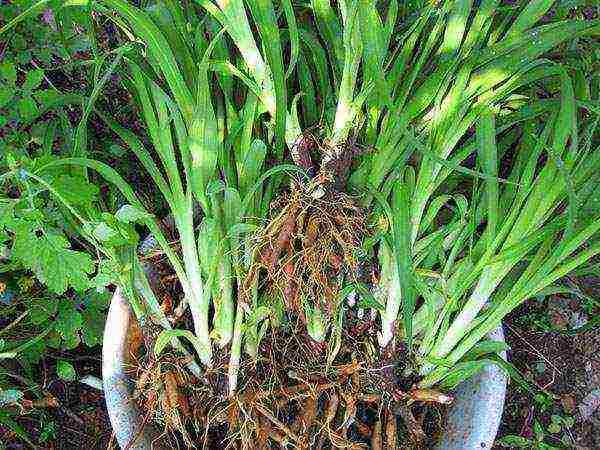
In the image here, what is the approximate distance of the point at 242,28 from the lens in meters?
0.87

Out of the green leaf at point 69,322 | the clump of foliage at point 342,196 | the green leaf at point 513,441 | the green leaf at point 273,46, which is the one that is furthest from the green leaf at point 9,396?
the green leaf at point 513,441

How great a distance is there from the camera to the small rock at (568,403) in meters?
1.35

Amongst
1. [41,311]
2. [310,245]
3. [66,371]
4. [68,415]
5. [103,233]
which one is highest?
[103,233]

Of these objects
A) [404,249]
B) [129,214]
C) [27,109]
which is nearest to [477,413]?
[404,249]

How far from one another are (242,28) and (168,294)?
1.42 feet

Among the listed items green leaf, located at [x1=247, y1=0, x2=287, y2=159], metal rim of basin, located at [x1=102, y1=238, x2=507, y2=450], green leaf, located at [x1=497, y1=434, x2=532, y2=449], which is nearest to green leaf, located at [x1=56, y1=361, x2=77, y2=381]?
metal rim of basin, located at [x1=102, y1=238, x2=507, y2=450]

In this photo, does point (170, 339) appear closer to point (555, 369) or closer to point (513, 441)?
point (513, 441)

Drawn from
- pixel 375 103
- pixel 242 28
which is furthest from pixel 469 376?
pixel 242 28

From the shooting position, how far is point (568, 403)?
135 centimetres

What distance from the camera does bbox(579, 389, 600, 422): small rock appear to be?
1347 mm

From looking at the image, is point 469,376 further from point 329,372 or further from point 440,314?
point 329,372

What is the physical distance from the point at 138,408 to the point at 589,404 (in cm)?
89

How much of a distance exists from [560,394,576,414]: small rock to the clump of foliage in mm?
436

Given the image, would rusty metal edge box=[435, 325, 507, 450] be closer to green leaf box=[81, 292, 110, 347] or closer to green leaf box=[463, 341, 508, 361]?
green leaf box=[463, 341, 508, 361]
